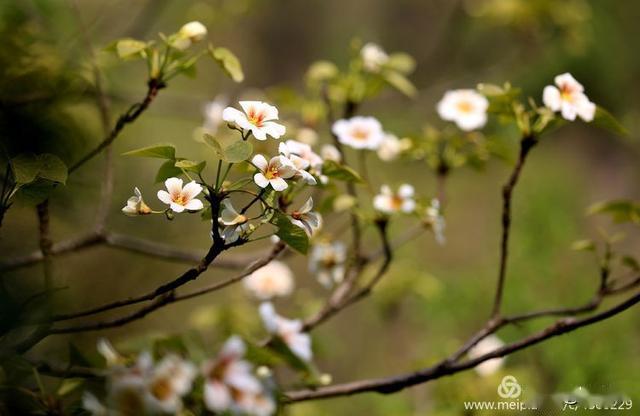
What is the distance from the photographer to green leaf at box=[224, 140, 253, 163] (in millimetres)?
487

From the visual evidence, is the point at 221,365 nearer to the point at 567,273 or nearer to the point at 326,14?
A: the point at 567,273

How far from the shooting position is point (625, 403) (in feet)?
2.37

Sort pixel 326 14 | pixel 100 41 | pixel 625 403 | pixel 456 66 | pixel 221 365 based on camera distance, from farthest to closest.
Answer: pixel 326 14 → pixel 456 66 → pixel 100 41 → pixel 625 403 → pixel 221 365

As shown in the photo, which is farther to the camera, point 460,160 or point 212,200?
point 460,160

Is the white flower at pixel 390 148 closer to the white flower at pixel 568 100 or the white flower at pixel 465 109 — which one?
the white flower at pixel 465 109

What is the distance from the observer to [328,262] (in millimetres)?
866

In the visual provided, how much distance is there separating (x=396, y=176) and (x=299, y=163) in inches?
52.1

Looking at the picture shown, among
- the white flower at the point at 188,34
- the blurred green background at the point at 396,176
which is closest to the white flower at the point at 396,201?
the blurred green background at the point at 396,176

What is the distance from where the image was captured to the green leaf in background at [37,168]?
51cm

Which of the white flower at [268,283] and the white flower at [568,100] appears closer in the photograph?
the white flower at [568,100]

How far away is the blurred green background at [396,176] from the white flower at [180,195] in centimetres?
14

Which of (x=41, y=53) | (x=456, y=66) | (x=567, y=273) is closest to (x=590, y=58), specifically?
(x=456, y=66)

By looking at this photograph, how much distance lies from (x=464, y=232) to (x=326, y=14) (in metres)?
0.93

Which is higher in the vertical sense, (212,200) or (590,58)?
(212,200)
